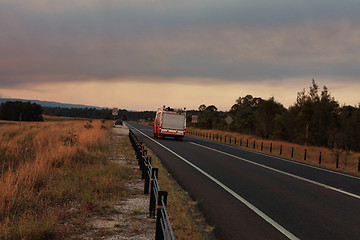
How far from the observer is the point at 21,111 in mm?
111812

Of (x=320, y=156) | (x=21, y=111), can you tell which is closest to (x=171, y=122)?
(x=320, y=156)

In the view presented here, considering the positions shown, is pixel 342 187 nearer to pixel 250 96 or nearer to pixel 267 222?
pixel 267 222

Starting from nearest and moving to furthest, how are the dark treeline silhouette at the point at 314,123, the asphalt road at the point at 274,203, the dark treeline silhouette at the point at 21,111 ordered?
the asphalt road at the point at 274,203 < the dark treeline silhouette at the point at 314,123 < the dark treeline silhouette at the point at 21,111

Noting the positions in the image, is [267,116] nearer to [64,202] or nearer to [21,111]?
[64,202]

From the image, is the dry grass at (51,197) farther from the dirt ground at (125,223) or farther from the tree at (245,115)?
the tree at (245,115)

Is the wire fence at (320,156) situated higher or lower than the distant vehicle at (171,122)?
lower

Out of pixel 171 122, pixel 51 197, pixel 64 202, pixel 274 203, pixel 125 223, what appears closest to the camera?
pixel 125 223

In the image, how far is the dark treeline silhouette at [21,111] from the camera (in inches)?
4373

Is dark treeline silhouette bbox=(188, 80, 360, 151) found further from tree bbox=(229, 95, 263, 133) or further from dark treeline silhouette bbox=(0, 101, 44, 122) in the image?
dark treeline silhouette bbox=(0, 101, 44, 122)

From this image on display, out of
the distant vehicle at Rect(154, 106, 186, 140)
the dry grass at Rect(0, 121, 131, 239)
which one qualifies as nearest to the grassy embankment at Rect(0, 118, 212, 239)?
the dry grass at Rect(0, 121, 131, 239)

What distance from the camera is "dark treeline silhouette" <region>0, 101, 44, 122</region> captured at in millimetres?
111062

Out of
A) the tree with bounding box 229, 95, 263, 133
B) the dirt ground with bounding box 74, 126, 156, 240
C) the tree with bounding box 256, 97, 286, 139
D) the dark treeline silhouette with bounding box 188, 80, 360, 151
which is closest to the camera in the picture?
the dirt ground with bounding box 74, 126, 156, 240

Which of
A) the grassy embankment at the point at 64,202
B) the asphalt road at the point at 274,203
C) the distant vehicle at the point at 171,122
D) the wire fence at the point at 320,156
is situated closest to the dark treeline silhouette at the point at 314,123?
the wire fence at the point at 320,156

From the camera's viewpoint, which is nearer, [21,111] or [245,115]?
[245,115]
